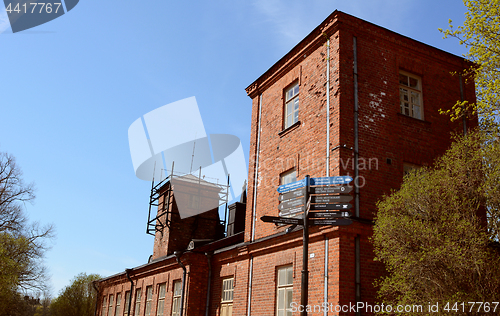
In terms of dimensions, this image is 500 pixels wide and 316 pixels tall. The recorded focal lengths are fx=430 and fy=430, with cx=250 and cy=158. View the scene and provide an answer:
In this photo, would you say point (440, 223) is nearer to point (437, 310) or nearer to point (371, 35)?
point (437, 310)

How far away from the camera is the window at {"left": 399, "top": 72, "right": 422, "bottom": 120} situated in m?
13.0

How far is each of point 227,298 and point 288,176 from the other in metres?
5.03

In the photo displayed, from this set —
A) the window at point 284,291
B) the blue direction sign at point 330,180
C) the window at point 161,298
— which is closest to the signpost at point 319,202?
the blue direction sign at point 330,180

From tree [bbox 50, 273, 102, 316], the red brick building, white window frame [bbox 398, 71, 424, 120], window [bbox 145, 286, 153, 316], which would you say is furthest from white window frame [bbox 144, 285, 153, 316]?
tree [bbox 50, 273, 102, 316]

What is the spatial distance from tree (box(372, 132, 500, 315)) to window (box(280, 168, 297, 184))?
3728 millimetres

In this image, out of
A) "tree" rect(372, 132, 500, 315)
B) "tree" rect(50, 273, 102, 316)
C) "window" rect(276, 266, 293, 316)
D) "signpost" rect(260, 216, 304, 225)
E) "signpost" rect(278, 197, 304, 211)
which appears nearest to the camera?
"tree" rect(372, 132, 500, 315)

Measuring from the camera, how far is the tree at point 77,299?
42.8 meters

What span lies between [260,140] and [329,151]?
4044 mm

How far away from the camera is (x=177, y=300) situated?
18062 millimetres

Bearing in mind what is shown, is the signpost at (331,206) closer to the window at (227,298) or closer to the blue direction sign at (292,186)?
the blue direction sign at (292,186)

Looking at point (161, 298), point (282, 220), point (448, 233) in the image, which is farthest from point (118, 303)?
point (448, 233)

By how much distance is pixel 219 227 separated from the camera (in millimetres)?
27578

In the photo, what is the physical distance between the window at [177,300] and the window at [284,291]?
6944 mm

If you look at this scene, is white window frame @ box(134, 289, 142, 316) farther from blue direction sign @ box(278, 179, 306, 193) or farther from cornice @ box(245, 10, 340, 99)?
blue direction sign @ box(278, 179, 306, 193)
